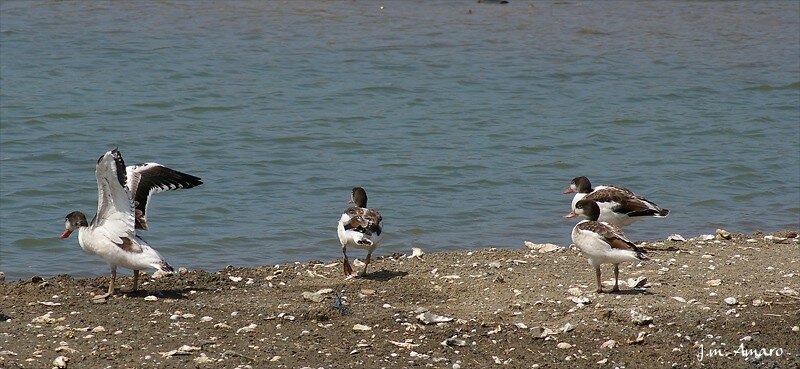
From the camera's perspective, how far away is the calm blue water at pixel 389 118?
14.8 meters

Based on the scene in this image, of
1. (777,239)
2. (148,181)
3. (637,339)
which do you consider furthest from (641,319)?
(148,181)

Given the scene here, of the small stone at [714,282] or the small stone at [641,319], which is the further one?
the small stone at [714,282]

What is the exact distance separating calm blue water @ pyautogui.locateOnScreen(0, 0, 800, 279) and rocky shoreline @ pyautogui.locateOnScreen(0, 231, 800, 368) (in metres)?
2.02

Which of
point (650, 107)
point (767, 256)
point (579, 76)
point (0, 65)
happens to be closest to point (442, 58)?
point (579, 76)

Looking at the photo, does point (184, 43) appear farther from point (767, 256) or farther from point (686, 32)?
point (767, 256)

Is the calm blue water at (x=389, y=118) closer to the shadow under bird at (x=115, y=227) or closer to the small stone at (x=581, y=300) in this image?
the shadow under bird at (x=115, y=227)

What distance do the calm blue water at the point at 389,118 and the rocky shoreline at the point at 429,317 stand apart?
2020 millimetres

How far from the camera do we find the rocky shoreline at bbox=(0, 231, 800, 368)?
29.0 feet

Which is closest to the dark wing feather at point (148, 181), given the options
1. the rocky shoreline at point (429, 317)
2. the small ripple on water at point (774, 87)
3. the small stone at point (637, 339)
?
the rocky shoreline at point (429, 317)

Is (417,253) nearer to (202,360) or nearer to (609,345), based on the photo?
(609,345)

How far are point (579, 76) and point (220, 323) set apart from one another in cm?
1433

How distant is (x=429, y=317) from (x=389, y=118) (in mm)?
10355

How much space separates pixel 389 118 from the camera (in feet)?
64.8

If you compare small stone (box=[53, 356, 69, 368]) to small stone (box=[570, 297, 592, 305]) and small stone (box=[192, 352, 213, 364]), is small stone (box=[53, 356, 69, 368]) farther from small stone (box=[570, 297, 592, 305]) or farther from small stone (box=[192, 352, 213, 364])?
small stone (box=[570, 297, 592, 305])
